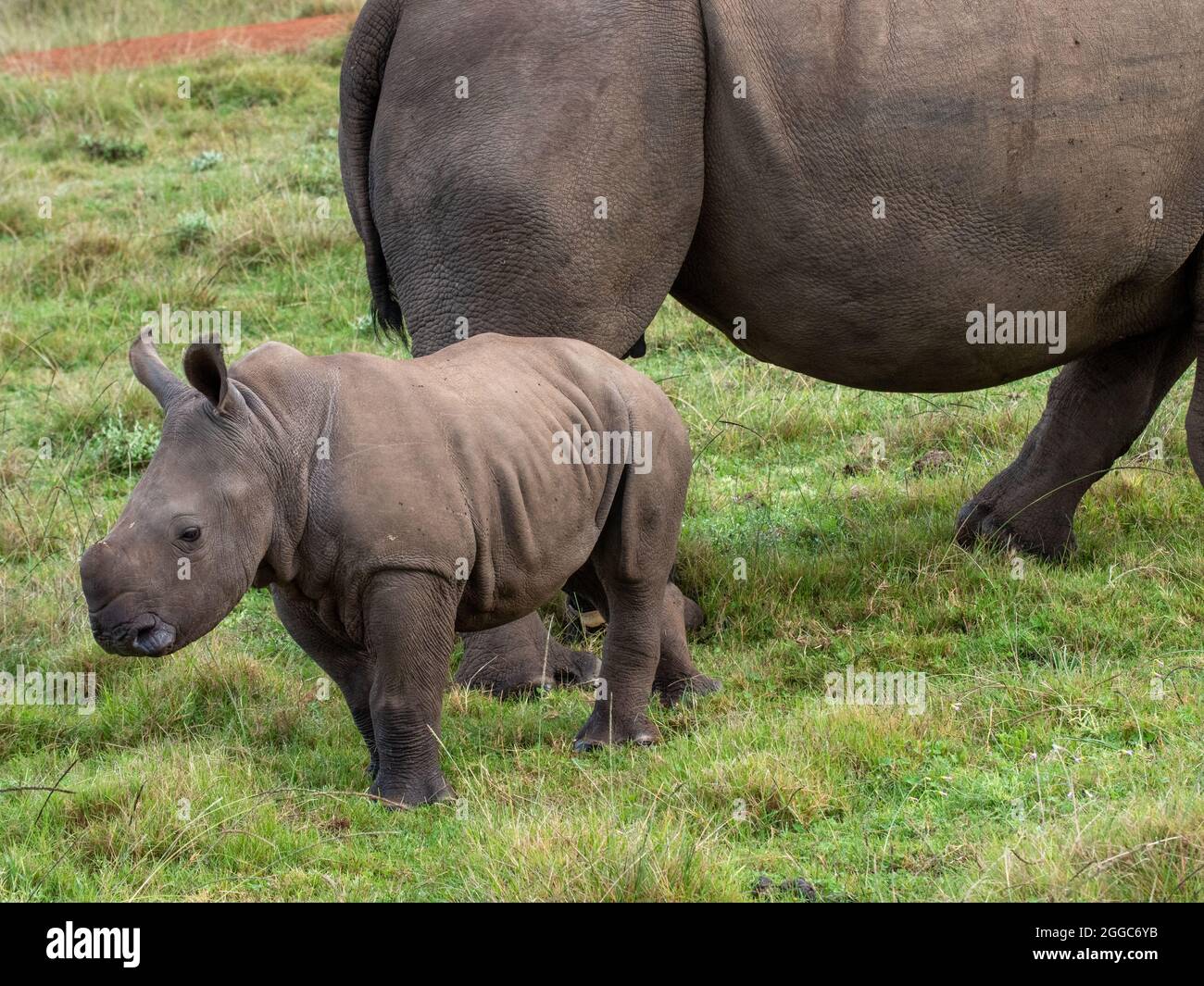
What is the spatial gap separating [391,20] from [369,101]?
30cm

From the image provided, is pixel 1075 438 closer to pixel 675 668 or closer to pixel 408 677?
pixel 675 668

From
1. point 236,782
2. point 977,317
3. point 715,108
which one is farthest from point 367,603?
point 977,317

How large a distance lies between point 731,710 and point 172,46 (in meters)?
12.1

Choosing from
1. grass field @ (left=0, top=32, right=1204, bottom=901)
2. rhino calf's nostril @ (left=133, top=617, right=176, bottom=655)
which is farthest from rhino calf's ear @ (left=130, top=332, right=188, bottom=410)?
grass field @ (left=0, top=32, right=1204, bottom=901)

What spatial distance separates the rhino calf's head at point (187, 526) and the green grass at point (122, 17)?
13036 mm

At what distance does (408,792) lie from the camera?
4918 mm

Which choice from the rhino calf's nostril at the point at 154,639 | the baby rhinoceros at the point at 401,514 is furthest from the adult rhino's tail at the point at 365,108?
the rhino calf's nostril at the point at 154,639

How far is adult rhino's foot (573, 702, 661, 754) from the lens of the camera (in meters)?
5.40

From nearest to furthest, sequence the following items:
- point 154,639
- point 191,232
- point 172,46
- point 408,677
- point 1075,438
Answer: point 154,639 < point 408,677 < point 1075,438 < point 191,232 < point 172,46

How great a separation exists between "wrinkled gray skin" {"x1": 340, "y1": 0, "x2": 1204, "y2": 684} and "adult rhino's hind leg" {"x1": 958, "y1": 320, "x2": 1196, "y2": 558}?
84 cm

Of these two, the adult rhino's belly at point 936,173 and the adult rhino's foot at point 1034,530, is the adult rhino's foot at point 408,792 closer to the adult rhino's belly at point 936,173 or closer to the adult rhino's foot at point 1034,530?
the adult rhino's belly at point 936,173

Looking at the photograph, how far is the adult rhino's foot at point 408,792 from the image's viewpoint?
4.91m

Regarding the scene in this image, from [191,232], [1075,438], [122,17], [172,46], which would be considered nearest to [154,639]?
[1075,438]

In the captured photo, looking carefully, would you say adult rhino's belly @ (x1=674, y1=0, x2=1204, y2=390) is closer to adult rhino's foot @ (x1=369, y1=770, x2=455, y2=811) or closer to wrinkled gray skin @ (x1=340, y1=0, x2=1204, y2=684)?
wrinkled gray skin @ (x1=340, y1=0, x2=1204, y2=684)
